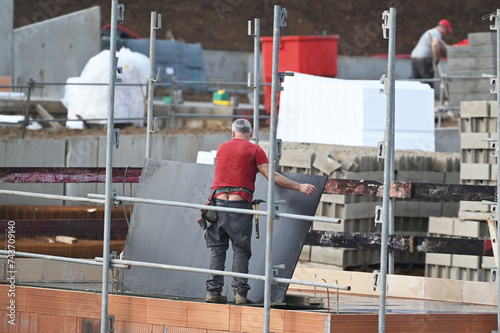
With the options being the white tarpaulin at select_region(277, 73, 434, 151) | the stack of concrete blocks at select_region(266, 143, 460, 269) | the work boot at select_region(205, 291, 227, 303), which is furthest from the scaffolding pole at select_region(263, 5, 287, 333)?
the white tarpaulin at select_region(277, 73, 434, 151)

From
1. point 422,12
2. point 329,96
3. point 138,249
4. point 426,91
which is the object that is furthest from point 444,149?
point 422,12

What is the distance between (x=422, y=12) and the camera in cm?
4406

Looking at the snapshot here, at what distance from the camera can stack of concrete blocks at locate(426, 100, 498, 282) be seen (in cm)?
1262

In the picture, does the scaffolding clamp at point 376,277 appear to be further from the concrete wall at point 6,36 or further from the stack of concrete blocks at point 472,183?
the concrete wall at point 6,36

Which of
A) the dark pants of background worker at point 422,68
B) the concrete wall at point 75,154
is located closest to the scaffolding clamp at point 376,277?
the concrete wall at point 75,154

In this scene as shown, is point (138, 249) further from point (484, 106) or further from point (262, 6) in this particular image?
point (262, 6)

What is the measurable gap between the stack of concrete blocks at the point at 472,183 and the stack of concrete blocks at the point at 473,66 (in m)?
6.18

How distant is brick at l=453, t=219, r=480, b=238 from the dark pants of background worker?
10491 mm

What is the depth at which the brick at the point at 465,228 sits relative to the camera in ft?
41.2

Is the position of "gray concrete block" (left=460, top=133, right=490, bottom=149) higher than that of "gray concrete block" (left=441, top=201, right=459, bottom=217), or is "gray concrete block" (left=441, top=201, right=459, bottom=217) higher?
"gray concrete block" (left=460, top=133, right=490, bottom=149)

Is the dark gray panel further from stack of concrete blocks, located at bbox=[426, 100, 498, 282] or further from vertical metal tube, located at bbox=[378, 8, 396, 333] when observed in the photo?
stack of concrete blocks, located at bbox=[426, 100, 498, 282]

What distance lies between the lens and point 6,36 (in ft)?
65.4

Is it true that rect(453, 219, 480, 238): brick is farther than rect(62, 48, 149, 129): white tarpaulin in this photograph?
No

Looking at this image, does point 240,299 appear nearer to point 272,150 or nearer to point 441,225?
point 272,150
